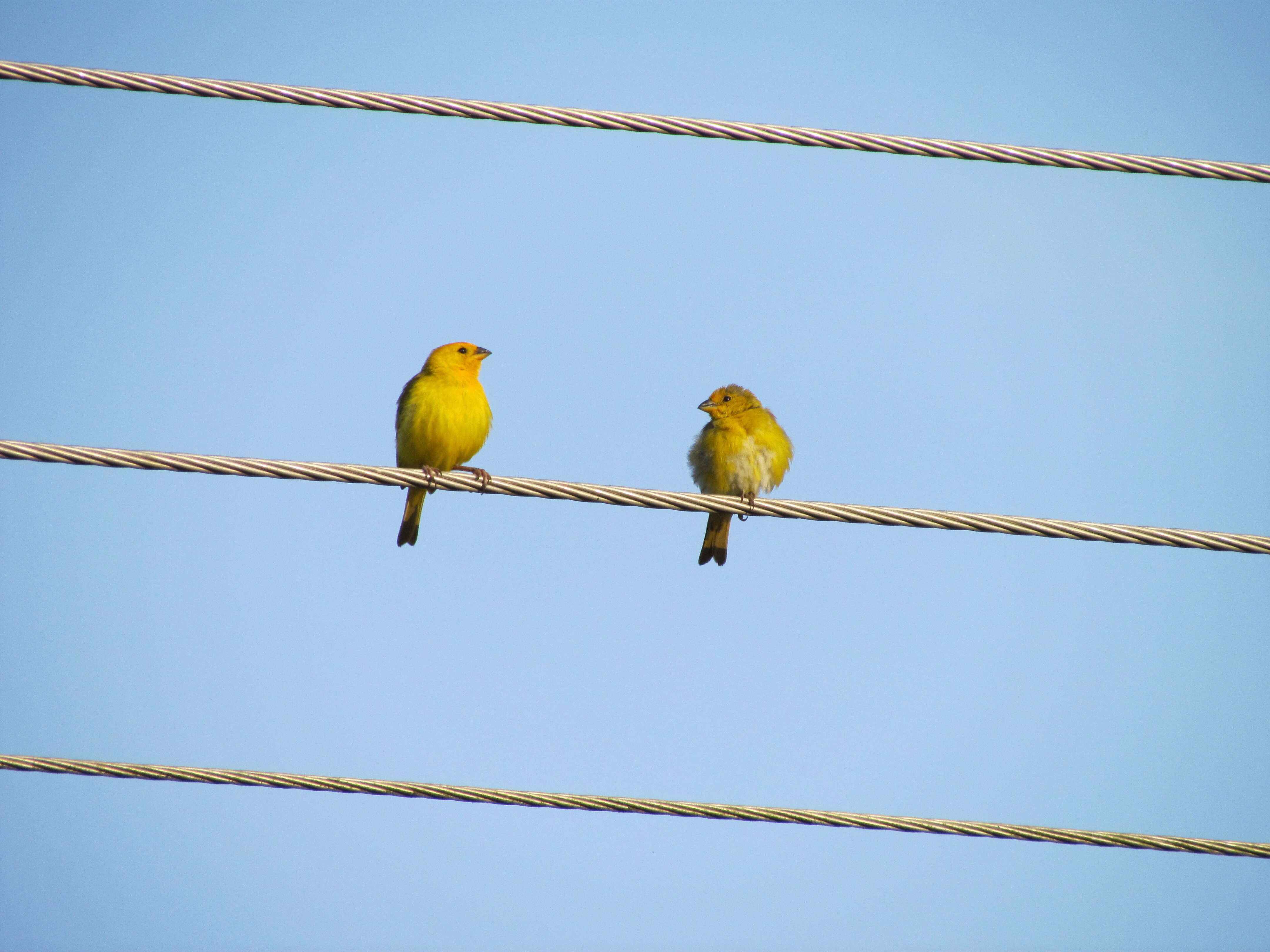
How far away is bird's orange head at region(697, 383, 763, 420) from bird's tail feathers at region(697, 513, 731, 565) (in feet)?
2.38

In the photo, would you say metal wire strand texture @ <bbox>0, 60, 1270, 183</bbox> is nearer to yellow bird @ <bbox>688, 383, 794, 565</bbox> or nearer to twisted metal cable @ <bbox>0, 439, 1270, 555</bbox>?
twisted metal cable @ <bbox>0, 439, 1270, 555</bbox>

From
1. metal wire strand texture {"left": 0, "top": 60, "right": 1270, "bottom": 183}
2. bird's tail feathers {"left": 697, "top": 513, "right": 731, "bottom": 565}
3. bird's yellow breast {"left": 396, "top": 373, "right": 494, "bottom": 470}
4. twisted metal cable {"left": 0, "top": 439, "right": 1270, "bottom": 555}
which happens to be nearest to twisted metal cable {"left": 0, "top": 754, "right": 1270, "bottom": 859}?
twisted metal cable {"left": 0, "top": 439, "right": 1270, "bottom": 555}

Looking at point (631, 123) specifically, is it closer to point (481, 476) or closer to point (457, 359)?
point (481, 476)

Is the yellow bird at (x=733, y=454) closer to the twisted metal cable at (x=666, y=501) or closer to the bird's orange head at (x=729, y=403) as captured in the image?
the bird's orange head at (x=729, y=403)

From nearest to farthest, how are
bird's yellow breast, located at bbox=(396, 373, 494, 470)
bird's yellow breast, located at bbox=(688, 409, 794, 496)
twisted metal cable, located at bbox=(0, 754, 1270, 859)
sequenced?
twisted metal cable, located at bbox=(0, 754, 1270, 859), bird's yellow breast, located at bbox=(396, 373, 494, 470), bird's yellow breast, located at bbox=(688, 409, 794, 496)

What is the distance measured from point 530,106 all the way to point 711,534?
4.73m

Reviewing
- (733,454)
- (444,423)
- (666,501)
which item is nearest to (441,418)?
(444,423)

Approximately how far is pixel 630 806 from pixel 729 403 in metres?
4.88

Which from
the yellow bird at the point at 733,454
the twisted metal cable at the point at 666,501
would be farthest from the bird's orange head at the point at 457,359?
the twisted metal cable at the point at 666,501

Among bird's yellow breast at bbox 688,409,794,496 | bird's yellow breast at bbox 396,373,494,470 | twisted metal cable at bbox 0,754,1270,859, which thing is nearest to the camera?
twisted metal cable at bbox 0,754,1270,859

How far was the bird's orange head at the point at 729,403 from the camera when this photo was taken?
327 inches

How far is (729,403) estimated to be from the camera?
8.36m

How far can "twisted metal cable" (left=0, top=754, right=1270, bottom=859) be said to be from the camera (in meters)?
3.70

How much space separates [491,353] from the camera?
758 centimetres
